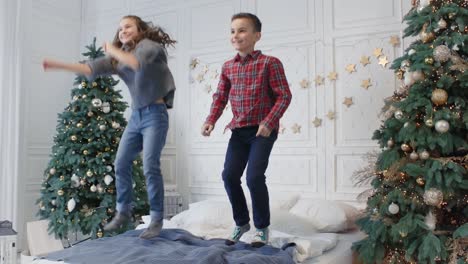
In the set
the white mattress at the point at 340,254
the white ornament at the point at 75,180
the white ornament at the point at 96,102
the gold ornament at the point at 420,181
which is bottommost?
the white mattress at the point at 340,254

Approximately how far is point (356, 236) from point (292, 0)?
2372mm

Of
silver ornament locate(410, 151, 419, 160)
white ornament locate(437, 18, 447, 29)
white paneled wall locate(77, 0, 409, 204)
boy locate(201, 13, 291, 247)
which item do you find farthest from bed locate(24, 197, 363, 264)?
white ornament locate(437, 18, 447, 29)

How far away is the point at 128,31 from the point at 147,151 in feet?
2.15

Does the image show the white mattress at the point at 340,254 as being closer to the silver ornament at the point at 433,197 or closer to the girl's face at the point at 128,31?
the silver ornament at the point at 433,197

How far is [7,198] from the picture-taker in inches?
181

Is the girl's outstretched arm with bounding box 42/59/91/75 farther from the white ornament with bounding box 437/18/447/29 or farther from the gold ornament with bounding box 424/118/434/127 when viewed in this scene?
the white ornament with bounding box 437/18/447/29

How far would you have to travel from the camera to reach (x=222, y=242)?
2.63 meters

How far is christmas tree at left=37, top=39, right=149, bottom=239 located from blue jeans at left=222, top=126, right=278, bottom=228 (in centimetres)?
183

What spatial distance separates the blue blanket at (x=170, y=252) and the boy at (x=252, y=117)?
0.51 ft

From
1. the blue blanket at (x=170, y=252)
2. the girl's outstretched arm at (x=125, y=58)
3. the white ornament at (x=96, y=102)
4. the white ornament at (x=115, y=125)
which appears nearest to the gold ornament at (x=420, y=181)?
the blue blanket at (x=170, y=252)

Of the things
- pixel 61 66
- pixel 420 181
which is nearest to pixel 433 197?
pixel 420 181

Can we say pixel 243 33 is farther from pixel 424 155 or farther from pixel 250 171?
pixel 424 155

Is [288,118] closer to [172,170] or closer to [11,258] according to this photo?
[172,170]

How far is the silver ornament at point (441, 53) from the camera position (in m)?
2.72
